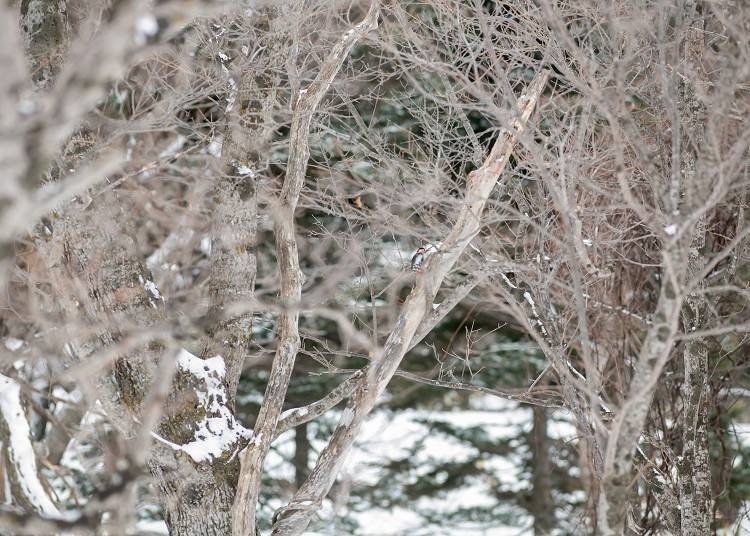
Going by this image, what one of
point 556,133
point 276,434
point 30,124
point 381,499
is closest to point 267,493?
point 381,499

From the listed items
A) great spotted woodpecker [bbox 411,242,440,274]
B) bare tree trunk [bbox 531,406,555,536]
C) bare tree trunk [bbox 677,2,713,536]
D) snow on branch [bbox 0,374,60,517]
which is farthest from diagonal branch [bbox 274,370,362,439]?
bare tree trunk [bbox 531,406,555,536]

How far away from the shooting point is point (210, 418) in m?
5.02

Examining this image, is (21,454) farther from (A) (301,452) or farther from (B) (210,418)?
(A) (301,452)

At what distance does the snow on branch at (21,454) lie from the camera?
7.35m

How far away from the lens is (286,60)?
5.25 metres

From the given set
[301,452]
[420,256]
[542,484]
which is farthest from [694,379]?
[301,452]

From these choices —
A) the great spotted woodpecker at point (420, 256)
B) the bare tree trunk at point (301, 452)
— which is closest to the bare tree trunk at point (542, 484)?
the bare tree trunk at point (301, 452)

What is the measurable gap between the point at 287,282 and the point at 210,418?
3.33 feet

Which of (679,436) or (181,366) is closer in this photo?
(181,366)

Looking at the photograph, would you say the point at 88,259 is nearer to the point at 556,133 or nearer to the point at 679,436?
the point at 556,133

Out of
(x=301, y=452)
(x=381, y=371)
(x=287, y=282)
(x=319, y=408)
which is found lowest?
(x=301, y=452)

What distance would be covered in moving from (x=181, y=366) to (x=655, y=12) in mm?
3386

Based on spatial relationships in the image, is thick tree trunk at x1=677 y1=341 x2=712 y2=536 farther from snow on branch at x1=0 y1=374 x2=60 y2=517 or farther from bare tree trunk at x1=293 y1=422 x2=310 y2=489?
bare tree trunk at x1=293 y1=422 x2=310 y2=489

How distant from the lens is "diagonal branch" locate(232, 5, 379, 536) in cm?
457
